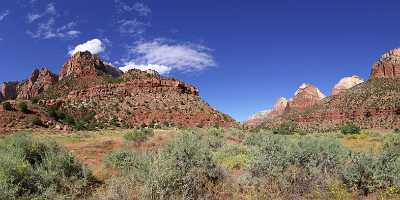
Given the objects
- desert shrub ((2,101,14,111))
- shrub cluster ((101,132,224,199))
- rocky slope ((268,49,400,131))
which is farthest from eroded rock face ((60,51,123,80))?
shrub cluster ((101,132,224,199))

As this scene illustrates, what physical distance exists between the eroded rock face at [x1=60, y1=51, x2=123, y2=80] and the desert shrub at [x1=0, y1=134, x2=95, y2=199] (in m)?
94.3

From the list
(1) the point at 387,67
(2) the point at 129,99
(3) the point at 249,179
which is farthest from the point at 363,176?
(1) the point at 387,67

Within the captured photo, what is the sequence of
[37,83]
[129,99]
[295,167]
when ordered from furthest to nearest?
[37,83] → [129,99] → [295,167]

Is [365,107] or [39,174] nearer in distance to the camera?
[39,174]

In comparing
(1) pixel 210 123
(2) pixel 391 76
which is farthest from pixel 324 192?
(2) pixel 391 76

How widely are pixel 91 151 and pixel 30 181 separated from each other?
521 inches

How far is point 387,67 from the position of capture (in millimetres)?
112938

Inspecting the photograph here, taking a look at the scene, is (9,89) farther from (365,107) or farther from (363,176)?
(363,176)

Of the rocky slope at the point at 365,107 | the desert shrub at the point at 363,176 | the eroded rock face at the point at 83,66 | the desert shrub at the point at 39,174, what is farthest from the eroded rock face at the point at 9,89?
the desert shrub at the point at 363,176

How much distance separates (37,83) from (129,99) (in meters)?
63.9

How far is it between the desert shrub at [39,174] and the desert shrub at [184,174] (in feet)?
6.67

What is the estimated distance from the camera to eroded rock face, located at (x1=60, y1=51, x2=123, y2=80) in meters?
107

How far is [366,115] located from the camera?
281ft

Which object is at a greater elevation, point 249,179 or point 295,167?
point 295,167
